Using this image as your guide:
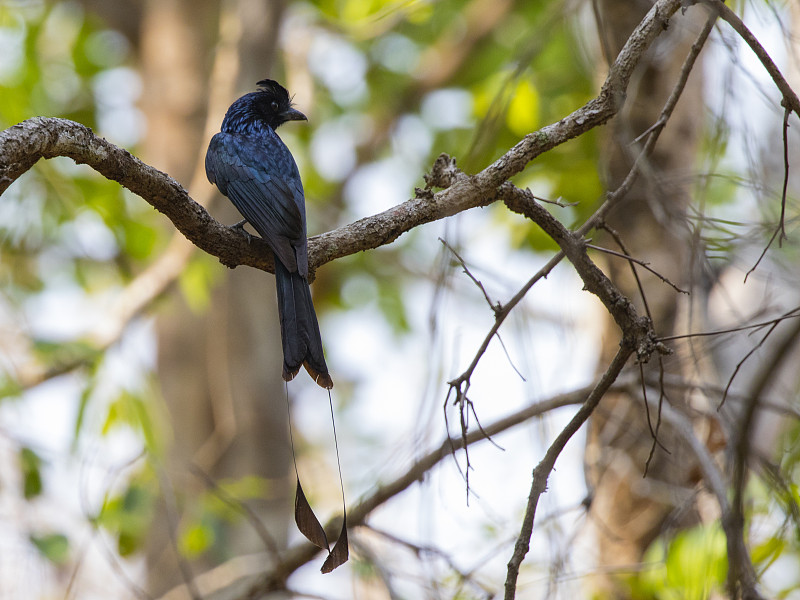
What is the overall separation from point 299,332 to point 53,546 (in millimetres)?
1951

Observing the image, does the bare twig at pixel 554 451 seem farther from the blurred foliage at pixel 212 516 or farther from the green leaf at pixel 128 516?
the green leaf at pixel 128 516

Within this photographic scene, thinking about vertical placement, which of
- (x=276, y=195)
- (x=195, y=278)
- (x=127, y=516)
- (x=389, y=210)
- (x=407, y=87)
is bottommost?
(x=127, y=516)

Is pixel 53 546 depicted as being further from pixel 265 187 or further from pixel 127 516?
pixel 265 187

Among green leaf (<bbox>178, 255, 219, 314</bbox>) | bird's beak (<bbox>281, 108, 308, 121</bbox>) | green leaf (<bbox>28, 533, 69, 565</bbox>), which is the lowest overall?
green leaf (<bbox>28, 533, 69, 565</bbox>)

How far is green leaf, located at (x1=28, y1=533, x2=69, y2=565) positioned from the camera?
3492 mm

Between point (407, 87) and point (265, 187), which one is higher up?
point (407, 87)

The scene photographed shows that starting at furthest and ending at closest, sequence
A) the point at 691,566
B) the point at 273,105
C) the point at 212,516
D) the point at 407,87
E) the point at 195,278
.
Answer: the point at 407,87 < the point at 195,278 < the point at 212,516 < the point at 273,105 < the point at 691,566

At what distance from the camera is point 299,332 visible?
2424 millimetres

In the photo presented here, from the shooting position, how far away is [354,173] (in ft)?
26.9

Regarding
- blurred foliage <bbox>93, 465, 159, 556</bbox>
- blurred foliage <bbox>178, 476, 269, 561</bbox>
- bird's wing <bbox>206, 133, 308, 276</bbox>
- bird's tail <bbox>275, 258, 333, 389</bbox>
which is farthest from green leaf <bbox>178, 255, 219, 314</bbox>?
bird's tail <bbox>275, 258, 333, 389</bbox>

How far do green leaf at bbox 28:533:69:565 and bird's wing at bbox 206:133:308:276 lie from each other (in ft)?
5.74

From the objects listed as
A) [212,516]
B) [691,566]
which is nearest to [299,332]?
[691,566]

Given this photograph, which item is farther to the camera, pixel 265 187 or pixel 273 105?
pixel 273 105

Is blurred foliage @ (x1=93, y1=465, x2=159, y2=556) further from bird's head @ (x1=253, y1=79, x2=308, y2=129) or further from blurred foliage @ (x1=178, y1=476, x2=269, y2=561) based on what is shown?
bird's head @ (x1=253, y1=79, x2=308, y2=129)
